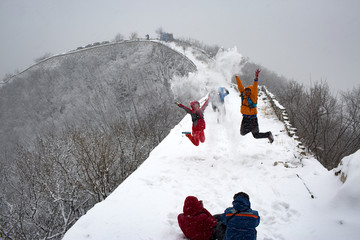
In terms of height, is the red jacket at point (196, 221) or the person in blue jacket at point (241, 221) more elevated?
the person in blue jacket at point (241, 221)

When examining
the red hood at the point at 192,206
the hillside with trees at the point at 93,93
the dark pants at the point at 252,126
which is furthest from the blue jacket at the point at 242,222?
the hillside with trees at the point at 93,93

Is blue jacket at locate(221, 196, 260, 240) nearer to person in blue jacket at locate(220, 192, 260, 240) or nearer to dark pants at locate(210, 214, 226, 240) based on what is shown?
person in blue jacket at locate(220, 192, 260, 240)

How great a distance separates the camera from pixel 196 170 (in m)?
5.87

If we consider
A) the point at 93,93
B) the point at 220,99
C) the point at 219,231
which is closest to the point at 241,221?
the point at 219,231

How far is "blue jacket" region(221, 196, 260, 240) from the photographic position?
107 inches

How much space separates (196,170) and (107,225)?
298cm

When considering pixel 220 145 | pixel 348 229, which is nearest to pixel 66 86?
pixel 220 145

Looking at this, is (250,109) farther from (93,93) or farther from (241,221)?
(93,93)

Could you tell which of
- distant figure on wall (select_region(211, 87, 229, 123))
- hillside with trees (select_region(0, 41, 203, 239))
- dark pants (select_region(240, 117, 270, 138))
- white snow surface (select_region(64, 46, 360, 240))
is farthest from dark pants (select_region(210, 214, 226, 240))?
hillside with trees (select_region(0, 41, 203, 239))

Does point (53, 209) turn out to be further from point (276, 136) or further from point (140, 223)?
point (276, 136)

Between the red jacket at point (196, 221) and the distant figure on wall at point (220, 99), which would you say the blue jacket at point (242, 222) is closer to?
the red jacket at point (196, 221)

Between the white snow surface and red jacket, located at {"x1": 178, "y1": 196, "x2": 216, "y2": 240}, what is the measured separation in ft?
1.33

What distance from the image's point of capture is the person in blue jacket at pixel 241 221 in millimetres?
2727

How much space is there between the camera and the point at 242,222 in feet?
9.12
